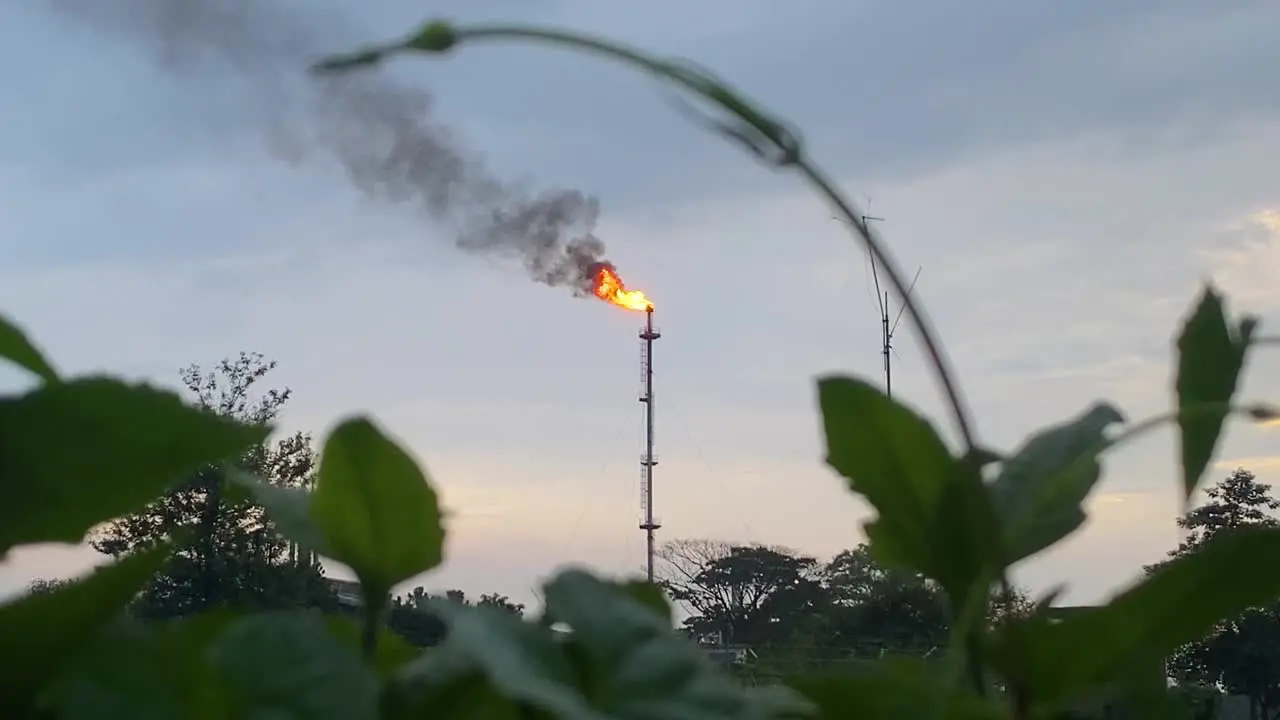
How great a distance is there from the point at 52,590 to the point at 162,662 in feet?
0.07

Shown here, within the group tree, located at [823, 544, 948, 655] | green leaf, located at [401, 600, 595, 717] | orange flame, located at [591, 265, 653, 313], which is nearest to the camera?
green leaf, located at [401, 600, 595, 717]

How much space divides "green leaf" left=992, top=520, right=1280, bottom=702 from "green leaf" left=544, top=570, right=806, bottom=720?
41 millimetres

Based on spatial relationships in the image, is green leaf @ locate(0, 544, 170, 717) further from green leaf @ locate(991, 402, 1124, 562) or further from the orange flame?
the orange flame

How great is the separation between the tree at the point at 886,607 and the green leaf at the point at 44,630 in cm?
13

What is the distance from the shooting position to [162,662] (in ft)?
0.53

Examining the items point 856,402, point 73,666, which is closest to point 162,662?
point 73,666

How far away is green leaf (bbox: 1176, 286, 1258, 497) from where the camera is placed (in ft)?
0.72

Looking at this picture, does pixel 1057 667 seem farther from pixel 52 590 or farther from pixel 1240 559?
pixel 52 590

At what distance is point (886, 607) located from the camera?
34.2 inches

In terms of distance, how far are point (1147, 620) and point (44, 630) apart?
6.1 inches

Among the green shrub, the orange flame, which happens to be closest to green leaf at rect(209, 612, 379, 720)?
the green shrub

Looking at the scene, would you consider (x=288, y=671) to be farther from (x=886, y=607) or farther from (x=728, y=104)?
(x=886, y=607)

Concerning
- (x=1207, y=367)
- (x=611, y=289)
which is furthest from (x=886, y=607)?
(x=611, y=289)

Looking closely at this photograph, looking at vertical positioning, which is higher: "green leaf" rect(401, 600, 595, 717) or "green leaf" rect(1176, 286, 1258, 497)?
"green leaf" rect(1176, 286, 1258, 497)
